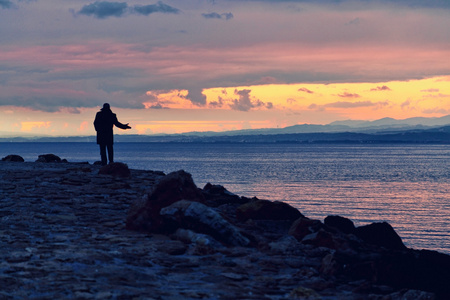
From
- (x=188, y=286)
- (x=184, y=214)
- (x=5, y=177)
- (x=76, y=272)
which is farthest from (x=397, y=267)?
(x=5, y=177)

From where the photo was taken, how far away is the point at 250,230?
10.5 m

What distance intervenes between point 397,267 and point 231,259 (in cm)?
229

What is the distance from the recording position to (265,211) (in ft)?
38.7


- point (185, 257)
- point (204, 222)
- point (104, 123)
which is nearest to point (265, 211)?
point (204, 222)

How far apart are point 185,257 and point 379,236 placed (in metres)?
6.62

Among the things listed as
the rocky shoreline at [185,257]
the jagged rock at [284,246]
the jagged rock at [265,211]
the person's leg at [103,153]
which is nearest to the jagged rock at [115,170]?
the person's leg at [103,153]

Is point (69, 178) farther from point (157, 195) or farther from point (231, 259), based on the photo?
point (231, 259)

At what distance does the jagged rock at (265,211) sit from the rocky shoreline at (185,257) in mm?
22

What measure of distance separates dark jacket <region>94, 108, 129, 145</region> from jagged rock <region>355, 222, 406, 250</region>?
1183 cm

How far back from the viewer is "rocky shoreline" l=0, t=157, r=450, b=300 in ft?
20.8

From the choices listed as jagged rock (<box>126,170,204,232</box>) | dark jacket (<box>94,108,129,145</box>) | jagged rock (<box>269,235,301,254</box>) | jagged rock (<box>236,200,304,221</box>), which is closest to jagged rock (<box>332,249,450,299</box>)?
jagged rock (<box>269,235,301,254</box>)

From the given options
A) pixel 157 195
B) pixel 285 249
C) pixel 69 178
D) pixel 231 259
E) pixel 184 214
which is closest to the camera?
pixel 231 259

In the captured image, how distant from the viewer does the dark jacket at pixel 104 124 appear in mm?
21531

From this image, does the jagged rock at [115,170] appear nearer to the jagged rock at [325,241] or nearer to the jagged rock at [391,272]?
the jagged rock at [325,241]
